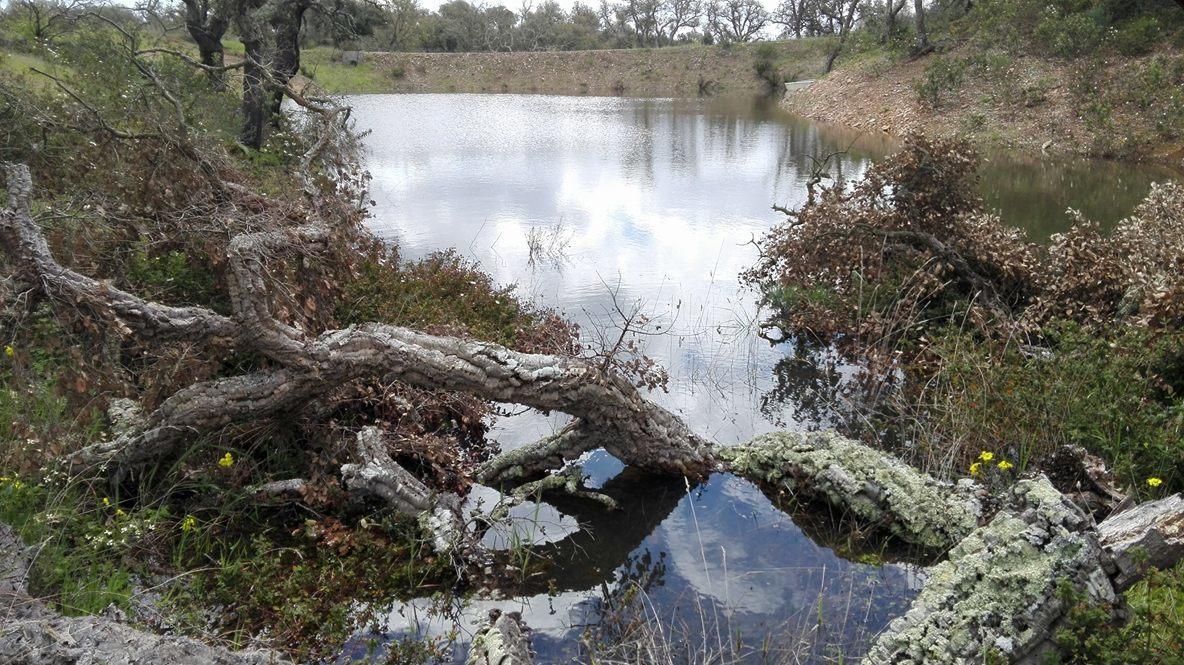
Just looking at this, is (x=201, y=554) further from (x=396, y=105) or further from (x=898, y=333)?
(x=396, y=105)

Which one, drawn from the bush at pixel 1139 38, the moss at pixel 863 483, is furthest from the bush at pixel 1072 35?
the moss at pixel 863 483

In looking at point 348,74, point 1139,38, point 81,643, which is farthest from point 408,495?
point 348,74

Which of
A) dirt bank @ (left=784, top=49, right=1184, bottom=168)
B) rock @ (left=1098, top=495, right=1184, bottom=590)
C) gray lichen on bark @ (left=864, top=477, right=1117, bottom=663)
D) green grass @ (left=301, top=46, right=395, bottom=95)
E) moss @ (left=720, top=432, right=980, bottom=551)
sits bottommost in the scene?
moss @ (left=720, top=432, right=980, bottom=551)

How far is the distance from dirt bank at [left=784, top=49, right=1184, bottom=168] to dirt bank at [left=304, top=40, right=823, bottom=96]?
1400cm

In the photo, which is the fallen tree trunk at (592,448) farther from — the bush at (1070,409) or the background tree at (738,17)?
the background tree at (738,17)

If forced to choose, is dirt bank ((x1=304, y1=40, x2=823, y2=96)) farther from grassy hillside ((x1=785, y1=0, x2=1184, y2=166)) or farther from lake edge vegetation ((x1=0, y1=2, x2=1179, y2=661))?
lake edge vegetation ((x1=0, y1=2, x2=1179, y2=661))

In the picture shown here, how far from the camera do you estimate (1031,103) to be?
21578 mm

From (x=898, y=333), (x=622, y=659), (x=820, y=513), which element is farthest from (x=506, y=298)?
(x=622, y=659)

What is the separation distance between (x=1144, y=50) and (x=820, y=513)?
69.8 feet

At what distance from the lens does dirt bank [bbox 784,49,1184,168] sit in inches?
707

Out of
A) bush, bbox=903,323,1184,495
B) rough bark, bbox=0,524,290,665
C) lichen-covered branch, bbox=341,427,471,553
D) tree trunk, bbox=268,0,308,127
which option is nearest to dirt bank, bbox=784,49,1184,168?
bush, bbox=903,323,1184,495

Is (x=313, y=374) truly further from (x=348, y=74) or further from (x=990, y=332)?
(x=348, y=74)

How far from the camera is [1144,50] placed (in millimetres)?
20844

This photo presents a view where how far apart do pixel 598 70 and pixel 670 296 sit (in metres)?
38.5
